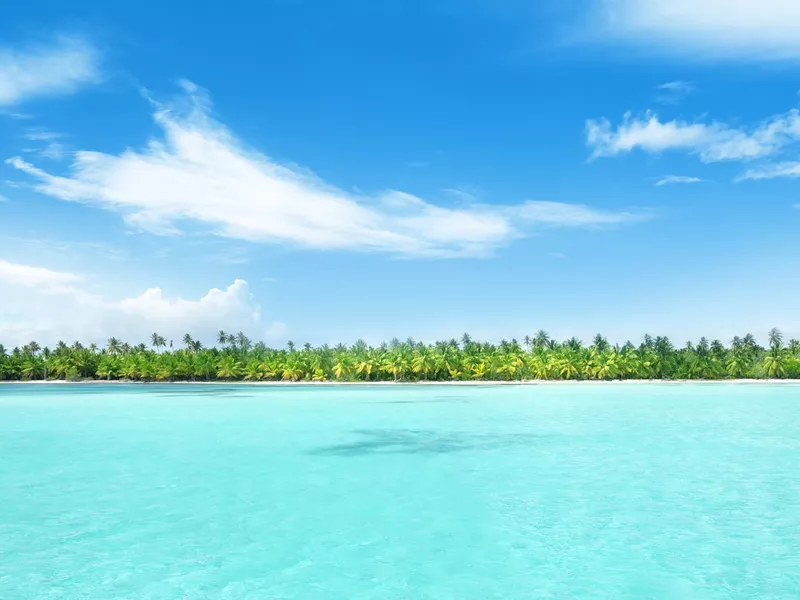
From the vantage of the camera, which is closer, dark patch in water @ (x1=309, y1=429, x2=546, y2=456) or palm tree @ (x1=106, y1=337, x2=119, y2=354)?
dark patch in water @ (x1=309, y1=429, x2=546, y2=456)

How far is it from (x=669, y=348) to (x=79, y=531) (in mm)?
93747

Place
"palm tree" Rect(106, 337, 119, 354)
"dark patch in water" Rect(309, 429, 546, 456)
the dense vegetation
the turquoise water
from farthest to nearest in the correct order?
"palm tree" Rect(106, 337, 119, 354)
the dense vegetation
"dark patch in water" Rect(309, 429, 546, 456)
the turquoise water

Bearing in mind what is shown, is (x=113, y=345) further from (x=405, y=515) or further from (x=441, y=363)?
(x=405, y=515)

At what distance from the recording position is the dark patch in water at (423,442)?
24.3 m

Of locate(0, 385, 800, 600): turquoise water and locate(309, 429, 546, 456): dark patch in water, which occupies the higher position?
locate(309, 429, 546, 456): dark patch in water

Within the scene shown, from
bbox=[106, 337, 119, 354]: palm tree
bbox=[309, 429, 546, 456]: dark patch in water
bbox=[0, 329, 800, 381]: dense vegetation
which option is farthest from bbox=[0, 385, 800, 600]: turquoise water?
bbox=[106, 337, 119, 354]: palm tree

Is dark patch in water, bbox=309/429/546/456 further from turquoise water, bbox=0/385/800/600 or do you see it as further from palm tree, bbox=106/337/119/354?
palm tree, bbox=106/337/119/354

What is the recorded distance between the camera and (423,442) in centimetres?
2655

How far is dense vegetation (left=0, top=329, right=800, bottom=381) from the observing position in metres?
87.1

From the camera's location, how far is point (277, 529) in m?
13.1

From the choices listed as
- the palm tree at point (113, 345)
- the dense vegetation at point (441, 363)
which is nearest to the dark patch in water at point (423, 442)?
the dense vegetation at point (441, 363)

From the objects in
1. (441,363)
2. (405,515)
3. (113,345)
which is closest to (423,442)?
(405,515)

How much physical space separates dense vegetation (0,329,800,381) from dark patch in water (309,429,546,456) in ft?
195

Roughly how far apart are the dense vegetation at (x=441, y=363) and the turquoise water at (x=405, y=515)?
2289 inches
